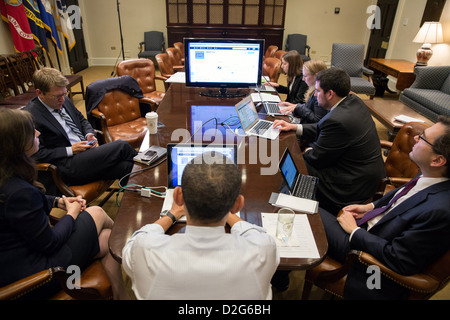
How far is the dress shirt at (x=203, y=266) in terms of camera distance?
826mm

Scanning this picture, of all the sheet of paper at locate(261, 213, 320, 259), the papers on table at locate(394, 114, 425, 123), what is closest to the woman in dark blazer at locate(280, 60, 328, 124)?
the papers on table at locate(394, 114, 425, 123)

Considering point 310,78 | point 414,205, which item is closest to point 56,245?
point 414,205

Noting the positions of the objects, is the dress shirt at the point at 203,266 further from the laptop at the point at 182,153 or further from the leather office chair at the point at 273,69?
the leather office chair at the point at 273,69

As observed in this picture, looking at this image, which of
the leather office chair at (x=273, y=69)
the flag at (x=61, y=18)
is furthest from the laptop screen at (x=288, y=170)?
the flag at (x=61, y=18)

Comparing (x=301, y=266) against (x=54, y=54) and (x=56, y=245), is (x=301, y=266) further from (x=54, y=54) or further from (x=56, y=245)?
(x=54, y=54)

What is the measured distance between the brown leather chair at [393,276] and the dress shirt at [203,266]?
62cm

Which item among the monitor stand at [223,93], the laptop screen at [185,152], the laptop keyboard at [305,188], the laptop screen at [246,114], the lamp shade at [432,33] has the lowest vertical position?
the laptop keyboard at [305,188]

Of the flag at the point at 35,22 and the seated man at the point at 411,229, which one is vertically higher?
the flag at the point at 35,22

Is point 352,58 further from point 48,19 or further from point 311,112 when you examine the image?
point 48,19

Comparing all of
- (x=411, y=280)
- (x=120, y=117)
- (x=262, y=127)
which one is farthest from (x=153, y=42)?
(x=411, y=280)

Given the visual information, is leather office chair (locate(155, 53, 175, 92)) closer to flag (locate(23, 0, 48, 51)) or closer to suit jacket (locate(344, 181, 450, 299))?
flag (locate(23, 0, 48, 51))

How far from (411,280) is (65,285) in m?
1.44
